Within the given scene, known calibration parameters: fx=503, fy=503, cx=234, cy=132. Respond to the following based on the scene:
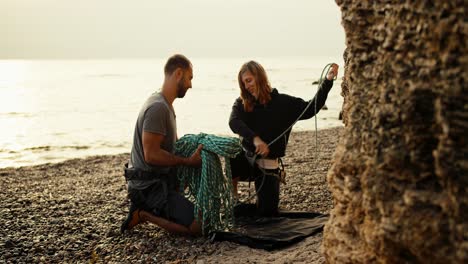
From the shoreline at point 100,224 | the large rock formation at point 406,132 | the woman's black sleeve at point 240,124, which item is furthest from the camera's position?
the woman's black sleeve at point 240,124

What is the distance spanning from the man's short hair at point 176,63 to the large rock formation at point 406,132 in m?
2.95

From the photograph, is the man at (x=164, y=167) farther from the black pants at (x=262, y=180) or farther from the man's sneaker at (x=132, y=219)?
the black pants at (x=262, y=180)

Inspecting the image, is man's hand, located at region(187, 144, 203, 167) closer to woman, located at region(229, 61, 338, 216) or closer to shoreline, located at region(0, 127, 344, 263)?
woman, located at region(229, 61, 338, 216)

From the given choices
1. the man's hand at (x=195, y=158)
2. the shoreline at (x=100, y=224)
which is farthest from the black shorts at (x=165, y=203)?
the man's hand at (x=195, y=158)

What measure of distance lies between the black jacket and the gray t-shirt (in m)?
0.87

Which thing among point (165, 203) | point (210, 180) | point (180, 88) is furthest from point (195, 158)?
point (180, 88)

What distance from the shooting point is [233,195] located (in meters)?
6.24

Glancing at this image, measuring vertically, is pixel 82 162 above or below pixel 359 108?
below

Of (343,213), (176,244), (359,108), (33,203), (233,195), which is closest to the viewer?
(359,108)

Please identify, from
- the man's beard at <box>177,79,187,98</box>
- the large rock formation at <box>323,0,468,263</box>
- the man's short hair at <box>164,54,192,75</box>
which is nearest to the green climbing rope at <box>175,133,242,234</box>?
the man's beard at <box>177,79,187,98</box>

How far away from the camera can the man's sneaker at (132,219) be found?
618 centimetres

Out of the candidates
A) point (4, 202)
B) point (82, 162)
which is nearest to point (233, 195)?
point (4, 202)

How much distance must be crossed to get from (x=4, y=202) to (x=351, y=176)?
24.6 feet

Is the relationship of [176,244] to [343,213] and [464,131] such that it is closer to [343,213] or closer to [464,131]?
[343,213]
